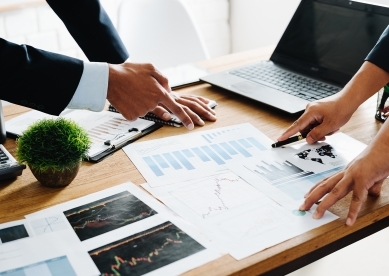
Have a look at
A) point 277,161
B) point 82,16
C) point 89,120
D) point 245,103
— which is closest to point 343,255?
point 245,103

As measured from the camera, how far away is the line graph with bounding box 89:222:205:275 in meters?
0.76

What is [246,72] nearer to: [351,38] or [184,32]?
[351,38]

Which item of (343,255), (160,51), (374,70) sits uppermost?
(374,70)

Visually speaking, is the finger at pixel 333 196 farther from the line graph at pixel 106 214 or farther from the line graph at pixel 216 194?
the line graph at pixel 106 214

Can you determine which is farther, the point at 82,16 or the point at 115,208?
the point at 82,16

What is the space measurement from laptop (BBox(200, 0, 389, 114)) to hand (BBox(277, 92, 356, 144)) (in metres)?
0.10

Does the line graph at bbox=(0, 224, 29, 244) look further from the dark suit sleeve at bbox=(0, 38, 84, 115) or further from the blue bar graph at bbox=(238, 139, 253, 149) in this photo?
the blue bar graph at bbox=(238, 139, 253, 149)

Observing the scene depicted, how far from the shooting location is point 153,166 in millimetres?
1074

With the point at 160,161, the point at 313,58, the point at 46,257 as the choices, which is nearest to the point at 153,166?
the point at 160,161

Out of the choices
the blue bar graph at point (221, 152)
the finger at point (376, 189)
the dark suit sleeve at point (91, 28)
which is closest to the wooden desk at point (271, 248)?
the finger at point (376, 189)

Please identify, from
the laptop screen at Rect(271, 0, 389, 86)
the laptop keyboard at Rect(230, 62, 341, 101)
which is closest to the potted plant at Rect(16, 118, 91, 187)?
the laptop keyboard at Rect(230, 62, 341, 101)

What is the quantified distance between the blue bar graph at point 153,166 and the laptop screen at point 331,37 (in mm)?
620

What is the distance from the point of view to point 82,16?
1454 millimetres

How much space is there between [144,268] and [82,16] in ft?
2.97
